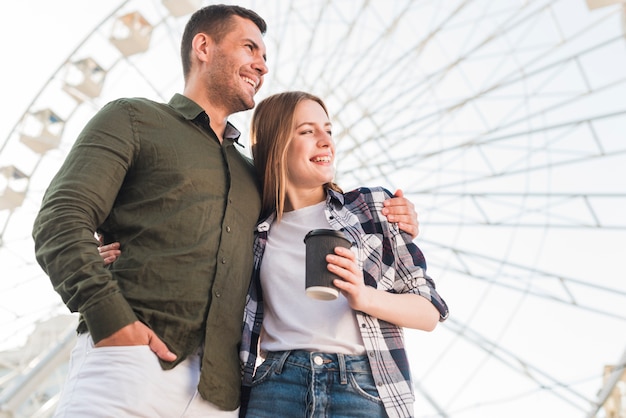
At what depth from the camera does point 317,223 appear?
295 cm

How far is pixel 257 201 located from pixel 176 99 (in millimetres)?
691

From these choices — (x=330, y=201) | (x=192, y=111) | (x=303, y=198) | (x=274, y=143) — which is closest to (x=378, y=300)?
(x=330, y=201)

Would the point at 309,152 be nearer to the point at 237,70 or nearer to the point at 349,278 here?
the point at 237,70

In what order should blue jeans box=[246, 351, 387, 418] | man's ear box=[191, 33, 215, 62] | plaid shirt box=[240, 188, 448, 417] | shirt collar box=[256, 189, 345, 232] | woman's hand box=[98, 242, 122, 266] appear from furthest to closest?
man's ear box=[191, 33, 215, 62]
shirt collar box=[256, 189, 345, 232]
woman's hand box=[98, 242, 122, 266]
plaid shirt box=[240, 188, 448, 417]
blue jeans box=[246, 351, 387, 418]

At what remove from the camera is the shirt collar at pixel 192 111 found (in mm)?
3061

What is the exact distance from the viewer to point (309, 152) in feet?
10.1

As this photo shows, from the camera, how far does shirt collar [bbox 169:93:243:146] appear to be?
306 centimetres

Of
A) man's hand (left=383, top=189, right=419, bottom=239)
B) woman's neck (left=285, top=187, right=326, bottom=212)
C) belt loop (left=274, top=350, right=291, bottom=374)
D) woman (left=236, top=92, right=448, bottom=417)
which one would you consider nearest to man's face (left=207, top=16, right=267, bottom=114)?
woman (left=236, top=92, right=448, bottom=417)

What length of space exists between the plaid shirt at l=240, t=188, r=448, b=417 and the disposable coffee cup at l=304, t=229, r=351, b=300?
0.72 ft

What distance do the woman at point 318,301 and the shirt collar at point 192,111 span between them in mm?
143

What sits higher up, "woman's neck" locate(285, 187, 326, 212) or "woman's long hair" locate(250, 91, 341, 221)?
"woman's long hair" locate(250, 91, 341, 221)

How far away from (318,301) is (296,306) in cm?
9

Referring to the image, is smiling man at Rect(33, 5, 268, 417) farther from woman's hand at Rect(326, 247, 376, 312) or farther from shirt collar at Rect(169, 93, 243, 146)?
woman's hand at Rect(326, 247, 376, 312)

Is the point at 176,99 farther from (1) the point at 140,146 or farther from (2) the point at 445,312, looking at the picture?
(2) the point at 445,312
